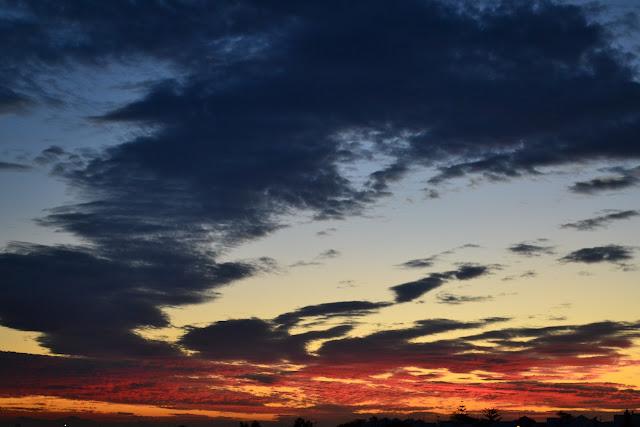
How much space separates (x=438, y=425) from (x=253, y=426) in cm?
4770

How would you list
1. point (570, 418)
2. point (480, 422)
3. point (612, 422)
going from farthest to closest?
point (480, 422)
point (570, 418)
point (612, 422)

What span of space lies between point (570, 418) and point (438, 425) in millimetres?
32491

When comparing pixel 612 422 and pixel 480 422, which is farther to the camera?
pixel 480 422

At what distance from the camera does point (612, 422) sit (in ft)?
444

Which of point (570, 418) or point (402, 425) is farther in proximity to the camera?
point (402, 425)

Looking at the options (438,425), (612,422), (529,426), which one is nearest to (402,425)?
(438,425)

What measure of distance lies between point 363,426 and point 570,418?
60.9 metres

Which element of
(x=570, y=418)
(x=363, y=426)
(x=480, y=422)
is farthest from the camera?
(x=363, y=426)

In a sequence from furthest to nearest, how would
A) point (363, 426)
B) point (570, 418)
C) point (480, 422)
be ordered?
point (363, 426), point (480, 422), point (570, 418)

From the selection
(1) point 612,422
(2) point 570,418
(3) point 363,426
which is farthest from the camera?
(3) point 363,426

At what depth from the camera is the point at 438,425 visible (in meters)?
172

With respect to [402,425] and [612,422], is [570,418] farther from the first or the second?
[402,425]

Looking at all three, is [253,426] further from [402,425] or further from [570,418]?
[570,418]

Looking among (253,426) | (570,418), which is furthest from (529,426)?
(253,426)
